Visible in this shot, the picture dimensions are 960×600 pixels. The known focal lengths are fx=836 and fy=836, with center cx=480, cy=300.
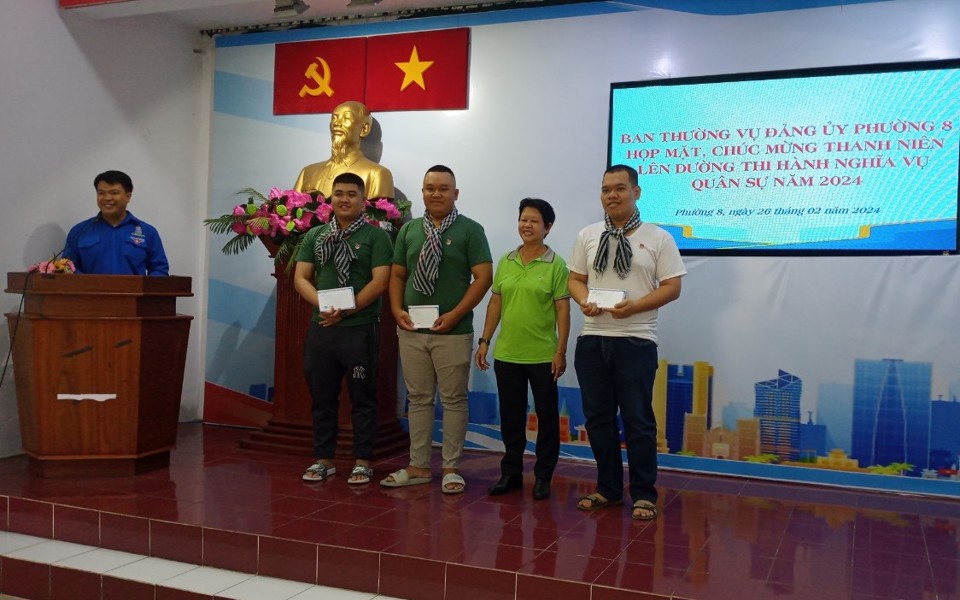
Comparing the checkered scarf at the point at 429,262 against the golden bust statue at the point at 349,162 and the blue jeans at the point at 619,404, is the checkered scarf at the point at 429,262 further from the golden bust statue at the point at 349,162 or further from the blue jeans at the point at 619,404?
the golden bust statue at the point at 349,162

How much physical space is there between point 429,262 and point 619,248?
89 centimetres

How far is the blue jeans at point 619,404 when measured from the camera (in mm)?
3506

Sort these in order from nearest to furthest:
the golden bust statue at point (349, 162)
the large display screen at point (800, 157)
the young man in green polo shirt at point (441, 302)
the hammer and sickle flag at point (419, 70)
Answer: the young man in green polo shirt at point (441, 302)
the large display screen at point (800, 157)
the golden bust statue at point (349, 162)
the hammer and sickle flag at point (419, 70)

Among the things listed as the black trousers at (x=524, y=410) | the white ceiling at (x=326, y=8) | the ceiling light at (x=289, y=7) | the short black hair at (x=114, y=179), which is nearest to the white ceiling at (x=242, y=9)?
the white ceiling at (x=326, y=8)

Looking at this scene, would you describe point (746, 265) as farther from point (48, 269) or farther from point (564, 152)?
point (48, 269)

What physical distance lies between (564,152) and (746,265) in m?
1.25

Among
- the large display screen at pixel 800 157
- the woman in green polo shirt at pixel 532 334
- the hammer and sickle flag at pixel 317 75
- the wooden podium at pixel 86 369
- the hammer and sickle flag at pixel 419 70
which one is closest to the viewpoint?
the woman in green polo shirt at pixel 532 334

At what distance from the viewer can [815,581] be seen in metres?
2.85

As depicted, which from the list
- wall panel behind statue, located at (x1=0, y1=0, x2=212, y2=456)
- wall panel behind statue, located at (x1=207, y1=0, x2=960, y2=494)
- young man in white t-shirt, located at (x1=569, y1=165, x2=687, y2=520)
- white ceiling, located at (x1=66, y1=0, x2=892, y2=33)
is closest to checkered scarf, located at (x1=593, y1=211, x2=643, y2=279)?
young man in white t-shirt, located at (x1=569, y1=165, x2=687, y2=520)

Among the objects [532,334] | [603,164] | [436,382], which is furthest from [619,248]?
[603,164]

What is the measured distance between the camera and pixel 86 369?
4.02 m

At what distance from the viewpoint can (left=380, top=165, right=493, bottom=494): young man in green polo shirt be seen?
3871mm

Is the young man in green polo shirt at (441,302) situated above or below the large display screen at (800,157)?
below

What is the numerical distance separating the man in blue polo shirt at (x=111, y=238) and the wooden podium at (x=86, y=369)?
49 centimetres
